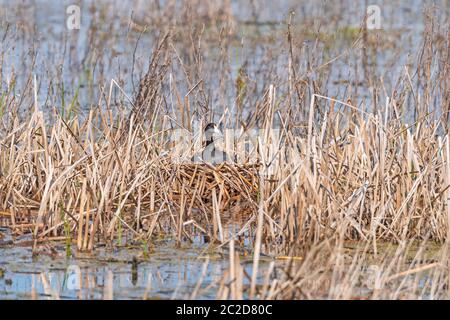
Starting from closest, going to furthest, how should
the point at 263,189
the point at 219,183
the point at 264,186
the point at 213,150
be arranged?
the point at 263,189 → the point at 264,186 → the point at 219,183 → the point at 213,150

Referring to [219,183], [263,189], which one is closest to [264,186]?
[263,189]

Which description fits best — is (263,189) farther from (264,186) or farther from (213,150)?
(213,150)

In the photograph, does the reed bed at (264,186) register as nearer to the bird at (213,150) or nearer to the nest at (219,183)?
the nest at (219,183)

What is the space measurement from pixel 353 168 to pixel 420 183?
46 centimetres

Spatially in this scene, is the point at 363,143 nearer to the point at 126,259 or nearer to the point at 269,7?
the point at 126,259

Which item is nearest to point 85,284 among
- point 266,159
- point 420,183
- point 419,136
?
point 266,159

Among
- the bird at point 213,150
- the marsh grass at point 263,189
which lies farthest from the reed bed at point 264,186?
the bird at point 213,150

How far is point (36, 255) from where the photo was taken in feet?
18.1

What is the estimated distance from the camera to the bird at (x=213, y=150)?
23.0ft

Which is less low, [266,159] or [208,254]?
[266,159]

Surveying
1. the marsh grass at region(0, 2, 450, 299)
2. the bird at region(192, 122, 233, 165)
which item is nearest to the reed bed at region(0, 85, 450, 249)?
the marsh grass at region(0, 2, 450, 299)

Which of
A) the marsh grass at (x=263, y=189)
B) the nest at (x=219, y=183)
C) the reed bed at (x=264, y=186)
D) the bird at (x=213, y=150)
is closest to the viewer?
the marsh grass at (x=263, y=189)

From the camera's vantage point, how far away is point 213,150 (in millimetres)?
6988

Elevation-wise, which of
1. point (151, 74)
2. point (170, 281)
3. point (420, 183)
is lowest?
point (170, 281)
